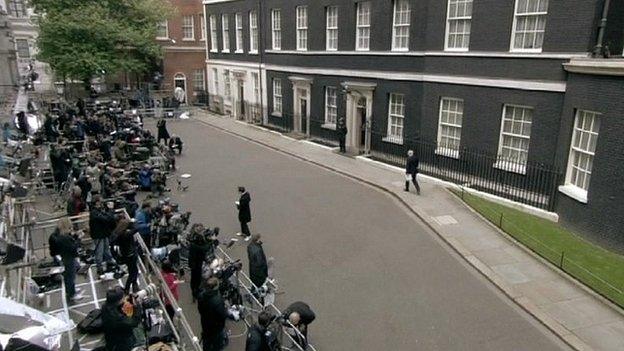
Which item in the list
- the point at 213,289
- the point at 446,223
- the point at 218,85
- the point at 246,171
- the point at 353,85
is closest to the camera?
the point at 213,289

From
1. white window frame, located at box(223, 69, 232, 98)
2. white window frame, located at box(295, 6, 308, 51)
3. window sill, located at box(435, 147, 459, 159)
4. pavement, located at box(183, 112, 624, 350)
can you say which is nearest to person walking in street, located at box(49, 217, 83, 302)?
pavement, located at box(183, 112, 624, 350)

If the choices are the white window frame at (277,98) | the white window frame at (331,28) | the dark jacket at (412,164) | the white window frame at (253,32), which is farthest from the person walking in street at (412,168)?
the white window frame at (253,32)

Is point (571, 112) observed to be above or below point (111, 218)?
above

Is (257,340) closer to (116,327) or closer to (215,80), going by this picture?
(116,327)

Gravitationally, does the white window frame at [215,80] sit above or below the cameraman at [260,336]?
above

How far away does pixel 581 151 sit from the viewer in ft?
46.4

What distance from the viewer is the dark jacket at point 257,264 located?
9516mm

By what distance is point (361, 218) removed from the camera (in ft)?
50.3

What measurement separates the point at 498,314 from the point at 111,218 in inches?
343

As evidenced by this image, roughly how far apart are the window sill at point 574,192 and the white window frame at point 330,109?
13.6 m

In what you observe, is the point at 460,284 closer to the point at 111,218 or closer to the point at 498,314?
the point at 498,314

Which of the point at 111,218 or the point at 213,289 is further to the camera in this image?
the point at 111,218

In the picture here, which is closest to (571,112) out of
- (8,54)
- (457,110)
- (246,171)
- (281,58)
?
(457,110)

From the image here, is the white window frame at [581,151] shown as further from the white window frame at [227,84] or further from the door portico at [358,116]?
the white window frame at [227,84]
